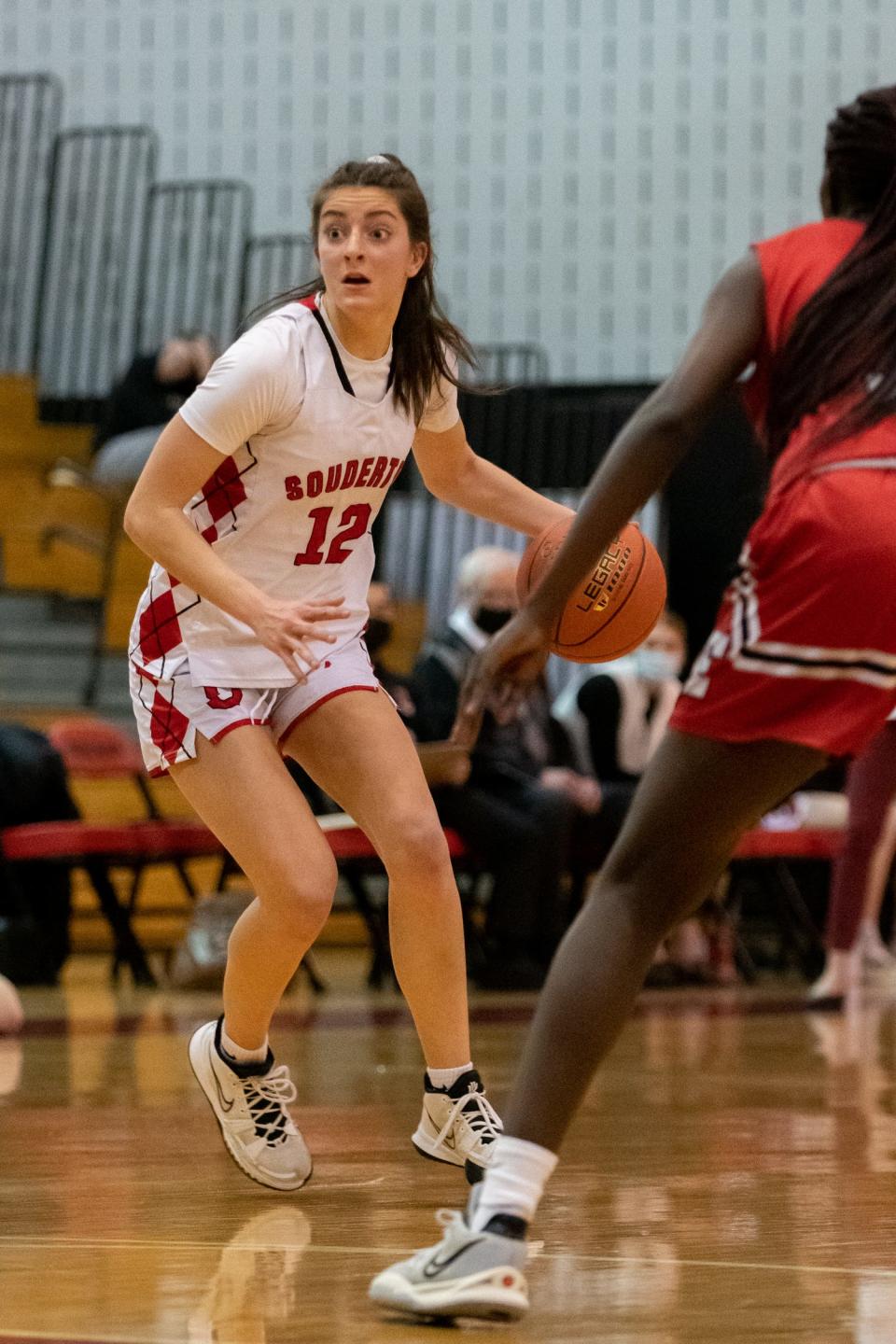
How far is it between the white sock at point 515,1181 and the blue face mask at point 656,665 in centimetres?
632

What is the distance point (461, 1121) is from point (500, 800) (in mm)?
4761

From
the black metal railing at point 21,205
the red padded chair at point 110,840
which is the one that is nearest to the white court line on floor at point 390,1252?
the red padded chair at point 110,840

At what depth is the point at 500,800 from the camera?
822cm

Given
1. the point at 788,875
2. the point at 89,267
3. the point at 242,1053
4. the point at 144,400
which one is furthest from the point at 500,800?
the point at 89,267

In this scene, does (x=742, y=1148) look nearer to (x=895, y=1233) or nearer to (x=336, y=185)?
(x=895, y=1233)

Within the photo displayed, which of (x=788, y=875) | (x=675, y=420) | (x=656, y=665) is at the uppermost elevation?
(x=675, y=420)

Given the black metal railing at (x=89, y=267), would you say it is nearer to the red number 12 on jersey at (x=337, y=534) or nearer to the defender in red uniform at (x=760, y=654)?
the red number 12 on jersey at (x=337, y=534)

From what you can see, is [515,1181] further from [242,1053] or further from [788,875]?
[788,875]

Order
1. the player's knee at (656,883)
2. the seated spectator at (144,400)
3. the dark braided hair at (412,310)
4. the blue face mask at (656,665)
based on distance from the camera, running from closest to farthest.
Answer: the player's knee at (656,883)
the dark braided hair at (412,310)
the blue face mask at (656,665)
the seated spectator at (144,400)

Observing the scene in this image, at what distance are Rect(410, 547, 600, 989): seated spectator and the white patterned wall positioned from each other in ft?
16.0

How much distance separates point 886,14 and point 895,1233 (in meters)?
10.3

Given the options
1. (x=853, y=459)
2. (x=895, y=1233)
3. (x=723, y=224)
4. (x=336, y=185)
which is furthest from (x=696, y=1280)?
(x=723, y=224)

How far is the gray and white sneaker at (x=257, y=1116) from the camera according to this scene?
3.43 metres

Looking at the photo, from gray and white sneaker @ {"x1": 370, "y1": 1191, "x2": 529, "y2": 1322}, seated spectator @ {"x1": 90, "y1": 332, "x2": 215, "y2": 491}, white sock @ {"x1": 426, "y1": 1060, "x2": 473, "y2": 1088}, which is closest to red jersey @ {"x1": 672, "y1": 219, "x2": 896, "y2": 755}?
gray and white sneaker @ {"x1": 370, "y1": 1191, "x2": 529, "y2": 1322}
